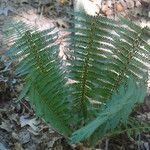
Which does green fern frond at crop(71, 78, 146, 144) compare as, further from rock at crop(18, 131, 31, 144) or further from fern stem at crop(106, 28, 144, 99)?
rock at crop(18, 131, 31, 144)

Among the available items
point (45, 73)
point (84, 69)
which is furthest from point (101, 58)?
point (45, 73)

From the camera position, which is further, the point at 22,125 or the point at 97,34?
the point at 22,125

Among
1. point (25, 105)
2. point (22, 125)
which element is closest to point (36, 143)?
point (22, 125)

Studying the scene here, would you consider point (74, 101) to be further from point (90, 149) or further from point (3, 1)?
point (3, 1)

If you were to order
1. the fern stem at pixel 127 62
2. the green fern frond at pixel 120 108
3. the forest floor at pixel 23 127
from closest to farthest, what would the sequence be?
the green fern frond at pixel 120 108 → the fern stem at pixel 127 62 → the forest floor at pixel 23 127

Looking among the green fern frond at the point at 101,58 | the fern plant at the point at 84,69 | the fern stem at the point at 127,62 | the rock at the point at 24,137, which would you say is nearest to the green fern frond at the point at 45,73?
the fern plant at the point at 84,69

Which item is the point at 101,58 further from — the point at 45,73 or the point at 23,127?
the point at 23,127

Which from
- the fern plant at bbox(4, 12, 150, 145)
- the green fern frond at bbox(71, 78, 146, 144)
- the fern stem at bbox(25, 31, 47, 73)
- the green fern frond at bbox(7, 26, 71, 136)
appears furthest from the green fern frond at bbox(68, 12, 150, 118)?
the green fern frond at bbox(71, 78, 146, 144)

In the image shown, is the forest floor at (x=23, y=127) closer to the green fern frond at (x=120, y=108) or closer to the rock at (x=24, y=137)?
the rock at (x=24, y=137)
